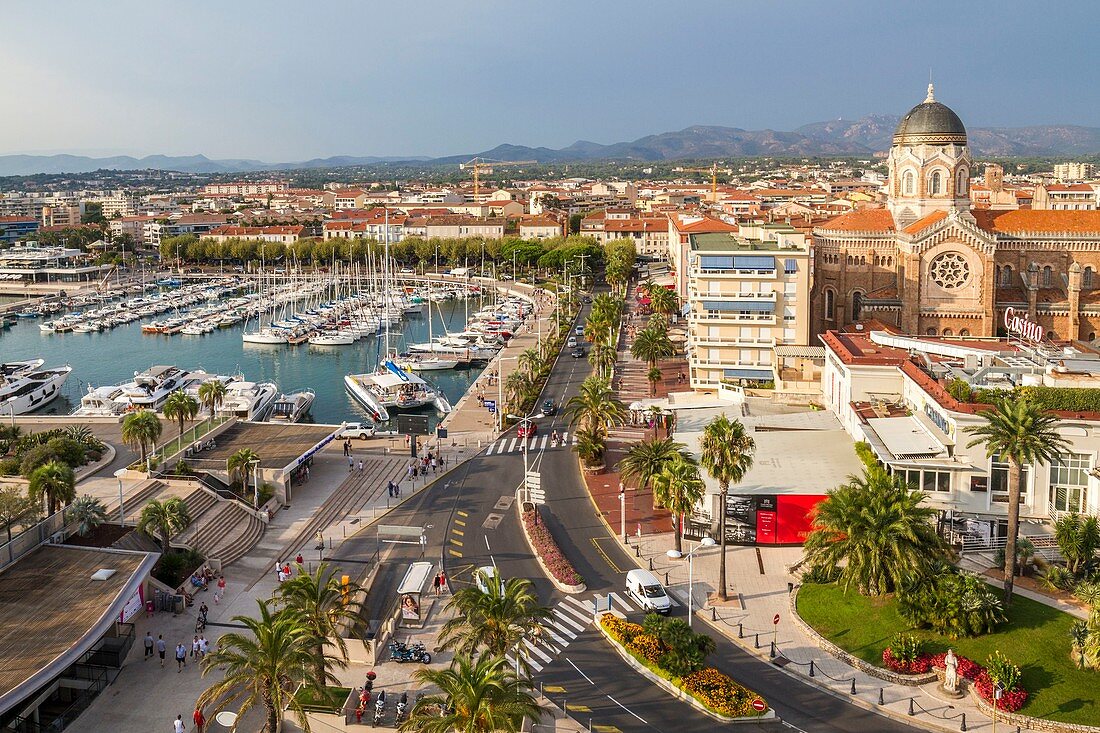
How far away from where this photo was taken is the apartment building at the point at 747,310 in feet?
202

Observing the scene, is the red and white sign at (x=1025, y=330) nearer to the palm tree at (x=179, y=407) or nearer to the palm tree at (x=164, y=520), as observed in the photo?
the palm tree at (x=164, y=520)

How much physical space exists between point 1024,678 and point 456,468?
30415 millimetres

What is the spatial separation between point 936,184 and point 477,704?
62.4 meters

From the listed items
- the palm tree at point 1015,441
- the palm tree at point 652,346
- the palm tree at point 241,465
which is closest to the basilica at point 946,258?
the palm tree at point 652,346


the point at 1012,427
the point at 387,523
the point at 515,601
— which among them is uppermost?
the point at 1012,427

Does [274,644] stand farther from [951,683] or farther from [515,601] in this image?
[951,683]

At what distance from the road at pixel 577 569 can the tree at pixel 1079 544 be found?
11.4 m

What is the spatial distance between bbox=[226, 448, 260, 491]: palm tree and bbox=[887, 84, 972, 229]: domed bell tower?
51.9 m

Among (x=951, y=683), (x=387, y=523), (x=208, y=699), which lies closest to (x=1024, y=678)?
(x=951, y=683)

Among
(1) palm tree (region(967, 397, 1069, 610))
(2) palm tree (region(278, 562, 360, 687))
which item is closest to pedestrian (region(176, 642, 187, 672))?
(2) palm tree (region(278, 562, 360, 687))

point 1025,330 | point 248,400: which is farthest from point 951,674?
point 248,400

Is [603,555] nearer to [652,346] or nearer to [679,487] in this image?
[679,487]

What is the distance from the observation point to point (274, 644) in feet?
79.2

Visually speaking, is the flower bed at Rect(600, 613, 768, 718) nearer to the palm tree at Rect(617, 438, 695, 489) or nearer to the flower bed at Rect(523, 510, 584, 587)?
the flower bed at Rect(523, 510, 584, 587)
